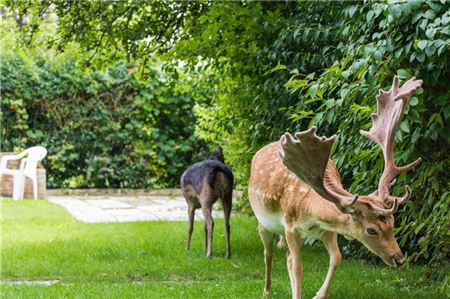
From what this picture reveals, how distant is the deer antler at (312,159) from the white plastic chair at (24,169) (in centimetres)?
1066

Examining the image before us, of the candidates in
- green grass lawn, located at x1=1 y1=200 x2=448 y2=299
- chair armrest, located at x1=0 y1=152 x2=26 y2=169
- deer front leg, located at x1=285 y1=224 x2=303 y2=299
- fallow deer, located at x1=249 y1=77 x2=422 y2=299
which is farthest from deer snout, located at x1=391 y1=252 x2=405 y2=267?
chair armrest, located at x1=0 y1=152 x2=26 y2=169

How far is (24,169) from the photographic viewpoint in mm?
14047

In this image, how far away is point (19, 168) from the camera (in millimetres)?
14477

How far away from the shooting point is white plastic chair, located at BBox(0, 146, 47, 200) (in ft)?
45.8

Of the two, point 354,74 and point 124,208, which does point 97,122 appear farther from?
point 354,74

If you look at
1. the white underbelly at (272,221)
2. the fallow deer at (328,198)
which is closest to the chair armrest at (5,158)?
the white underbelly at (272,221)

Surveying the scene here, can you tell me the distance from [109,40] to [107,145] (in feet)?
23.7

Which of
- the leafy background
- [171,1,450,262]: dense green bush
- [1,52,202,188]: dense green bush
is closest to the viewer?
[171,1,450,262]: dense green bush

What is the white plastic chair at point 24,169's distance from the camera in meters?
14.0

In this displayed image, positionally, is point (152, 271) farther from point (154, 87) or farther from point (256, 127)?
point (154, 87)

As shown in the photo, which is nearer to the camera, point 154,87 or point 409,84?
point 409,84

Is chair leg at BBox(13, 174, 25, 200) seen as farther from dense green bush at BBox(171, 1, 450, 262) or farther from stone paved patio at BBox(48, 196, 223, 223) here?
dense green bush at BBox(171, 1, 450, 262)

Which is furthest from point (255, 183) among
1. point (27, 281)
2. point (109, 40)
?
point (109, 40)

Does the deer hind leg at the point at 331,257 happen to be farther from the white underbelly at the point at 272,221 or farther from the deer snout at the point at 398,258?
the deer snout at the point at 398,258
